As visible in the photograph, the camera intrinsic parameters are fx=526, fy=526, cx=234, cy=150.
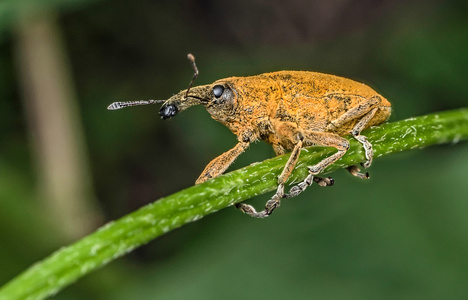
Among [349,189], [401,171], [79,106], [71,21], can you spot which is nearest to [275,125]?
[349,189]

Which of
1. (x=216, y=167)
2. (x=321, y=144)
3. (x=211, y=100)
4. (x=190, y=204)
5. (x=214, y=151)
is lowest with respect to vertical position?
(x=190, y=204)

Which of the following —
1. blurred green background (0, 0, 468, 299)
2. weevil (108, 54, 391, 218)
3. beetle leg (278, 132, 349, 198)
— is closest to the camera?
beetle leg (278, 132, 349, 198)

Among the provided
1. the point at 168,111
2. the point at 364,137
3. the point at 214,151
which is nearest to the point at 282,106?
the point at 364,137

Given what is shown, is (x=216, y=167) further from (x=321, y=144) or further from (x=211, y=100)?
(x=321, y=144)

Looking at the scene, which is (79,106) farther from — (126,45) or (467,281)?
(467,281)

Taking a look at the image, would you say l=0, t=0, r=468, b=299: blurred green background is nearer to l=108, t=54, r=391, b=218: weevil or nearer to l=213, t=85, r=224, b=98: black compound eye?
l=108, t=54, r=391, b=218: weevil

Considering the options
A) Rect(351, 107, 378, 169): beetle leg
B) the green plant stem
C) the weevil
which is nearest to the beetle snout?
the weevil
